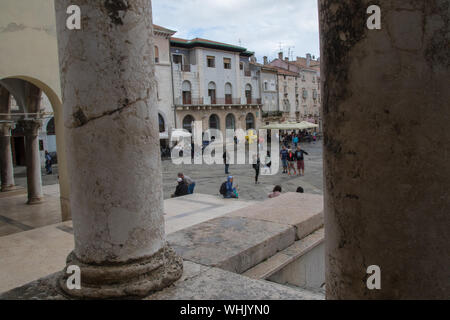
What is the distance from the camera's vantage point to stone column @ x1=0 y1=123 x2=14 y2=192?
11.6 metres

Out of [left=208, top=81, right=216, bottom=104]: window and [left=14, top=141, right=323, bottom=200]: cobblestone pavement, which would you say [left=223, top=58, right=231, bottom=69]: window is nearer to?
[left=208, top=81, right=216, bottom=104]: window

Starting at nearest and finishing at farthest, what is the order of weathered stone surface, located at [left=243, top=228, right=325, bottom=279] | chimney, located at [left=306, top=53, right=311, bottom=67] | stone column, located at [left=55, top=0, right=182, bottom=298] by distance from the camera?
1. stone column, located at [left=55, top=0, right=182, bottom=298]
2. weathered stone surface, located at [left=243, top=228, right=325, bottom=279]
3. chimney, located at [left=306, top=53, right=311, bottom=67]

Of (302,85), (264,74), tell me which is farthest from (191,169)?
(302,85)

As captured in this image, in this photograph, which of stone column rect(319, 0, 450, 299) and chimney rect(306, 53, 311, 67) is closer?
stone column rect(319, 0, 450, 299)

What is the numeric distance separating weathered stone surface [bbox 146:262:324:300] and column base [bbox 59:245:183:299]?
90 mm

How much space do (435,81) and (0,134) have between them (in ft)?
44.0

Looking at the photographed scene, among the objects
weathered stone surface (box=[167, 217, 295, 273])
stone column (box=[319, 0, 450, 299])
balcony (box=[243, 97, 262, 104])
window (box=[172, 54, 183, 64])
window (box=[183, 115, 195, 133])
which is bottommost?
weathered stone surface (box=[167, 217, 295, 273])

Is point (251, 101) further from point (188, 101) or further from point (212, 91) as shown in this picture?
point (188, 101)

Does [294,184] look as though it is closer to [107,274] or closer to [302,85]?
[107,274]

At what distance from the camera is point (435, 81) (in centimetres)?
117

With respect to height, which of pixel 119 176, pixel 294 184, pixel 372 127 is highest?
pixel 372 127

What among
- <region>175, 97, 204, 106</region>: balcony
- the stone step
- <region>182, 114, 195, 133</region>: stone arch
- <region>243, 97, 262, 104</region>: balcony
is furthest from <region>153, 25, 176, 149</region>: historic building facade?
the stone step

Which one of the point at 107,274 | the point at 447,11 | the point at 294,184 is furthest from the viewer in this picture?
the point at 294,184

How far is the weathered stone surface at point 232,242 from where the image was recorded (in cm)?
321
